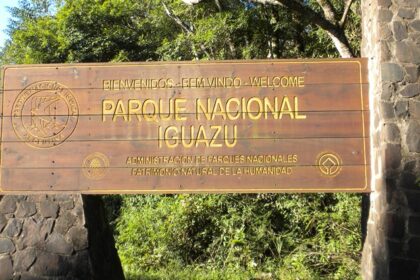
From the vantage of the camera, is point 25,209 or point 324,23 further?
point 324,23

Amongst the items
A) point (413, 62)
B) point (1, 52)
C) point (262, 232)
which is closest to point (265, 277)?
point (262, 232)

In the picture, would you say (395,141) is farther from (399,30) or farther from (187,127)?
(187,127)

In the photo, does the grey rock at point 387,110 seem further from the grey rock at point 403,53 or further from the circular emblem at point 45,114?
the circular emblem at point 45,114

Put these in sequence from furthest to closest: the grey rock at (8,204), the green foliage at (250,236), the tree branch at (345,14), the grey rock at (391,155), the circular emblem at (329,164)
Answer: the tree branch at (345,14)
the green foliage at (250,236)
the grey rock at (8,204)
the circular emblem at (329,164)
the grey rock at (391,155)

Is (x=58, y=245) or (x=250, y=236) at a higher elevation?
(x=58, y=245)

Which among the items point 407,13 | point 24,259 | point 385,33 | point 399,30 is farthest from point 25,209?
point 407,13

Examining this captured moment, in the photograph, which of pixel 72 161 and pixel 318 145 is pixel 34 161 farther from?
pixel 318 145

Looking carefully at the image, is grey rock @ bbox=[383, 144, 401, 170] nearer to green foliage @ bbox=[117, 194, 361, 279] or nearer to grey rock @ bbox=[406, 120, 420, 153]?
grey rock @ bbox=[406, 120, 420, 153]

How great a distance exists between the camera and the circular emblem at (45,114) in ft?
19.1

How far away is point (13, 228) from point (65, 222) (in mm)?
619

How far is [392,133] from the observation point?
17.0 ft

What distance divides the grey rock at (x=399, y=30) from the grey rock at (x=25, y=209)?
14.7 ft

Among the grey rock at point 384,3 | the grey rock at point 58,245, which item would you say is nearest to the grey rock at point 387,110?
the grey rock at point 384,3

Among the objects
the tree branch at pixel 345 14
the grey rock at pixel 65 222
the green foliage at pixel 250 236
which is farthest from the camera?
the tree branch at pixel 345 14
